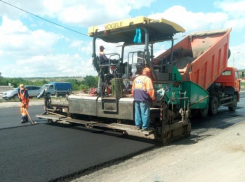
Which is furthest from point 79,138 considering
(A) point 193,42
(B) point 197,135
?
(A) point 193,42

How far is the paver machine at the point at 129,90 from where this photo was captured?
5527 mm

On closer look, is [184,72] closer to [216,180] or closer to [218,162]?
[218,162]

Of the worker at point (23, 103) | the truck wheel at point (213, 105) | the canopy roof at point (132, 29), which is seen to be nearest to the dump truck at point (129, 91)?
the canopy roof at point (132, 29)

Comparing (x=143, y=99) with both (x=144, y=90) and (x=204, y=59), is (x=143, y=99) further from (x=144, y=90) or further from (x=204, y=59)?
(x=204, y=59)

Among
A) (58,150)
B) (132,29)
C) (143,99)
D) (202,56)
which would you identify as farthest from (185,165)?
(202,56)

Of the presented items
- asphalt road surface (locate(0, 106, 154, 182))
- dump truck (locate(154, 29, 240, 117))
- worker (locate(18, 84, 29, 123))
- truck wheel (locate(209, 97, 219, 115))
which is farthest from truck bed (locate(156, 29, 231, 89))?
worker (locate(18, 84, 29, 123))

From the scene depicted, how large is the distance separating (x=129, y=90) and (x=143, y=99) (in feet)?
3.12

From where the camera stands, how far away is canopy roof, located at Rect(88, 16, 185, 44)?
559 cm

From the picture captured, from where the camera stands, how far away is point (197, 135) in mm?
6391

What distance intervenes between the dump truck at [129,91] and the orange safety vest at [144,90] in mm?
296

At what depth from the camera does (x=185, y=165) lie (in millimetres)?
4125

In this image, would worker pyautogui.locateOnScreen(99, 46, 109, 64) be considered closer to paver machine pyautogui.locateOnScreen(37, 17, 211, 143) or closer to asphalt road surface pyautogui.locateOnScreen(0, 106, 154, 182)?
paver machine pyautogui.locateOnScreen(37, 17, 211, 143)

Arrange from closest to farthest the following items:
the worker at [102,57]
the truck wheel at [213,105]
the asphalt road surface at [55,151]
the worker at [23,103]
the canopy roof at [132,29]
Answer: the asphalt road surface at [55,151] < the canopy roof at [132,29] < the worker at [102,57] < the worker at [23,103] < the truck wheel at [213,105]

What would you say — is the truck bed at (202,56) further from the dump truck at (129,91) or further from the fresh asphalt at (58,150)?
the fresh asphalt at (58,150)
